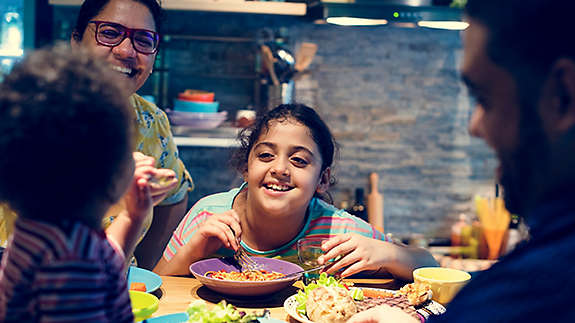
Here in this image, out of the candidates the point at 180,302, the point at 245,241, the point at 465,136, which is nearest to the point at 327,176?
the point at 245,241

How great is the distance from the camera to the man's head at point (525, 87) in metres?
0.54

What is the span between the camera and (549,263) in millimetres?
541

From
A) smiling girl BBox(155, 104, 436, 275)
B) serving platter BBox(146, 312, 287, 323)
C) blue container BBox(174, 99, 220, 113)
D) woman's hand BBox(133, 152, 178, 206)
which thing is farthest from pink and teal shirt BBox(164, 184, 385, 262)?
blue container BBox(174, 99, 220, 113)

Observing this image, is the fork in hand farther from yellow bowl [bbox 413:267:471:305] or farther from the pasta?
yellow bowl [bbox 413:267:471:305]

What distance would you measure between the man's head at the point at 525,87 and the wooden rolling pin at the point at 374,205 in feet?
10.0

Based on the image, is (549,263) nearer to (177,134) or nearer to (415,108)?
(177,134)

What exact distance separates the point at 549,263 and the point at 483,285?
7cm

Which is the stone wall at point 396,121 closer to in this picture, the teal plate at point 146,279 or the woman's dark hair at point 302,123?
the woman's dark hair at point 302,123

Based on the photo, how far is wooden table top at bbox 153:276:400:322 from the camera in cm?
133

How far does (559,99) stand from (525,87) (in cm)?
3

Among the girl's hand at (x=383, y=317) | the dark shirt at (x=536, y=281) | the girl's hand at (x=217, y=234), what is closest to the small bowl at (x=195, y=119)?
the girl's hand at (x=217, y=234)

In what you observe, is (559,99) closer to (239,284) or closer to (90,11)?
(239,284)

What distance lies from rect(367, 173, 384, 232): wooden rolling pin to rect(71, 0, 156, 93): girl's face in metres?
2.26

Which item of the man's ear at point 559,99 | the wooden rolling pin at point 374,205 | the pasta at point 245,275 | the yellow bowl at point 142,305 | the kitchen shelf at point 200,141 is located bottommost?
the wooden rolling pin at point 374,205
